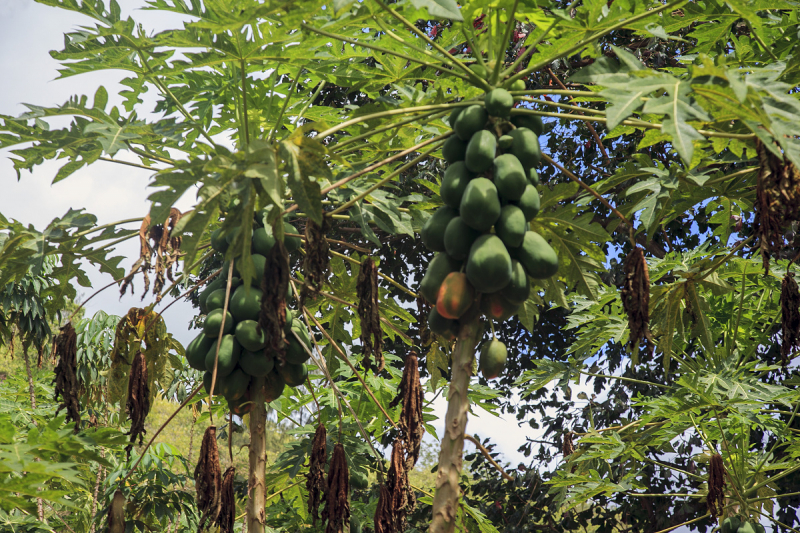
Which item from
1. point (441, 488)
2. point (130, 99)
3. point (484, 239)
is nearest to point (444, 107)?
point (484, 239)

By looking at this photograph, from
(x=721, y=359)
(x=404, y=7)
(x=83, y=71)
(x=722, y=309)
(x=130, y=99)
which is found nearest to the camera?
(x=404, y=7)

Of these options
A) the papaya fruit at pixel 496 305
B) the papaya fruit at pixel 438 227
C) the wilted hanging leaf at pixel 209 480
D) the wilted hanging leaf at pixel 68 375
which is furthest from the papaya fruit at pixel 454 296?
the wilted hanging leaf at pixel 68 375

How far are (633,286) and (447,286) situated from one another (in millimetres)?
747

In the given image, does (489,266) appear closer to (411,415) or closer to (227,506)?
(411,415)

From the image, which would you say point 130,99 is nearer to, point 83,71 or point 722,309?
point 83,71

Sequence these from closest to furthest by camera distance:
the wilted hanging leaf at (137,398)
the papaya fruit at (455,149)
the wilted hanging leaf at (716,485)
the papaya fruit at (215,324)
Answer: the papaya fruit at (455,149) → the papaya fruit at (215,324) → the wilted hanging leaf at (137,398) → the wilted hanging leaf at (716,485)

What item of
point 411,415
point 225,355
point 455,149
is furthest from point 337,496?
point 455,149

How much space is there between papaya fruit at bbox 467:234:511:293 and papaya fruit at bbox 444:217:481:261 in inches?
3.7

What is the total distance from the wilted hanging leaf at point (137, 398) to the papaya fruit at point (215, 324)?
38 centimetres

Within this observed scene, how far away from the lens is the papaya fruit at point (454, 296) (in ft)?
6.73

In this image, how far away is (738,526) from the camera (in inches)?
171

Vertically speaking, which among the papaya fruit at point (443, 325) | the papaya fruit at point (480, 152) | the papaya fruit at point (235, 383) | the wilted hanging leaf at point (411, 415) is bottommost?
the wilted hanging leaf at point (411, 415)

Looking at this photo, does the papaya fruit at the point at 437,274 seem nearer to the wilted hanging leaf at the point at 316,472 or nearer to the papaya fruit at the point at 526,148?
the papaya fruit at the point at 526,148

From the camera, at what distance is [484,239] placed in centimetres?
209
